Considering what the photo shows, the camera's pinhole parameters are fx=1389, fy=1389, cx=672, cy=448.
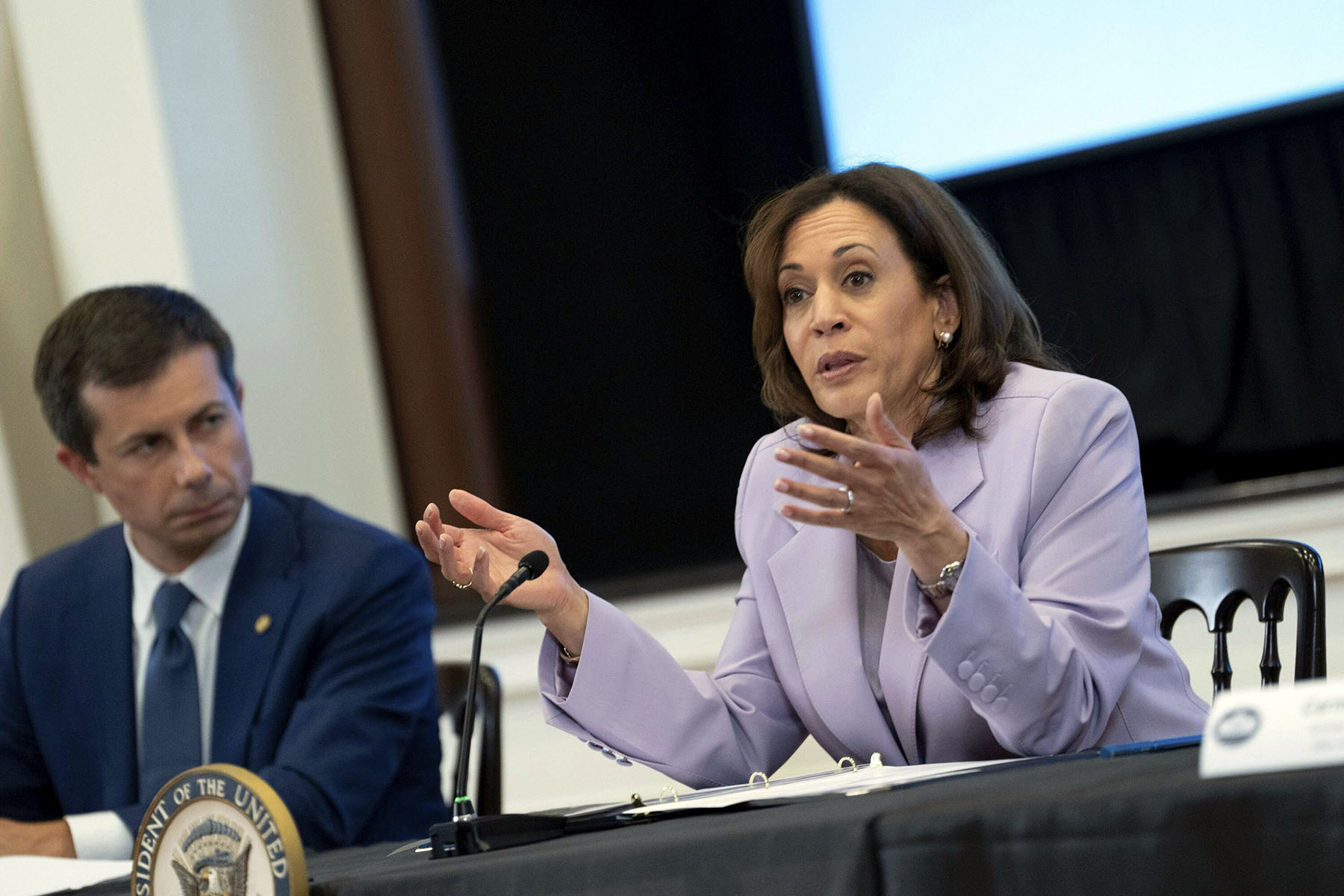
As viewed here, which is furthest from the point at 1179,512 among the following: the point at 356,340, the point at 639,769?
the point at 356,340

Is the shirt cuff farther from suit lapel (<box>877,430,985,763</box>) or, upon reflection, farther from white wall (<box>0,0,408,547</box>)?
white wall (<box>0,0,408,547</box>)

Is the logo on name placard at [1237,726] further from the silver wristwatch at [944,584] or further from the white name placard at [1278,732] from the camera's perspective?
the silver wristwatch at [944,584]

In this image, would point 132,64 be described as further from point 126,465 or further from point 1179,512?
point 1179,512

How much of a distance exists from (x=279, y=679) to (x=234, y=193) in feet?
6.96

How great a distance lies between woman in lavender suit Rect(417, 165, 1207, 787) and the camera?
1392 millimetres

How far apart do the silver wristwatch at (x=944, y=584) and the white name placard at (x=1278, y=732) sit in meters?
0.48

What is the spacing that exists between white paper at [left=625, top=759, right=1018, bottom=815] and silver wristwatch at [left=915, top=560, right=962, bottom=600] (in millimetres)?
180

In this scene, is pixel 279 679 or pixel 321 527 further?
pixel 321 527

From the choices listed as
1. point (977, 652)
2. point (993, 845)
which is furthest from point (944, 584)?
point (993, 845)

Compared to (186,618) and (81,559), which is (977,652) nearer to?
(186,618)

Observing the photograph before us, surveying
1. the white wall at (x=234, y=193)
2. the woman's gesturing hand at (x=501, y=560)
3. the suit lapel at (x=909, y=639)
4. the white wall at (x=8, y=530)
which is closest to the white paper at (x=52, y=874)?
the woman's gesturing hand at (x=501, y=560)

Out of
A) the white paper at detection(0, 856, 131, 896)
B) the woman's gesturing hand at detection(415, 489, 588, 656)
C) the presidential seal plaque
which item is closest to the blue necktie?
the white paper at detection(0, 856, 131, 896)

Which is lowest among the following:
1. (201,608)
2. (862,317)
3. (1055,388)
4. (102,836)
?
(102,836)

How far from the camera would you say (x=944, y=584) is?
1.40m
